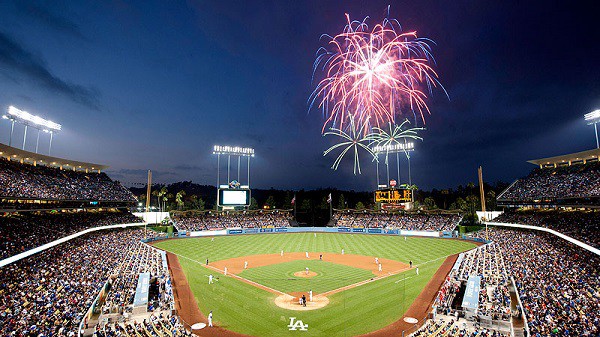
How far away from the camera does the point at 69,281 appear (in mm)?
25094

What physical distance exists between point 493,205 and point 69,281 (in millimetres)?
100016

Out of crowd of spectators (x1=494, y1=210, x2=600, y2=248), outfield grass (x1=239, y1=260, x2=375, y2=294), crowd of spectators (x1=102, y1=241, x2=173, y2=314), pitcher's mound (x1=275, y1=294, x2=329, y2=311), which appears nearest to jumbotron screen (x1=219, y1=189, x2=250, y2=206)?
crowd of spectators (x1=102, y1=241, x2=173, y2=314)

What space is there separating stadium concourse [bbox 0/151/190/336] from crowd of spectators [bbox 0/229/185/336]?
53 mm

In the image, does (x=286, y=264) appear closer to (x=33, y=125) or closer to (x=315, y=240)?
(x=315, y=240)

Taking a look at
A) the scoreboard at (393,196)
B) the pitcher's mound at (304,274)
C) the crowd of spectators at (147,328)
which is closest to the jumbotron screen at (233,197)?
the scoreboard at (393,196)

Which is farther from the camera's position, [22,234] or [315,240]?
[315,240]

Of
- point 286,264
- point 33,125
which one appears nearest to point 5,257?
point 286,264

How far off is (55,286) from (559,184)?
61458 millimetres

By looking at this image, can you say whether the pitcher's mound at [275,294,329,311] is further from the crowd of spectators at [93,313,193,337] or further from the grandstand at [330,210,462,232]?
the grandstand at [330,210,462,232]

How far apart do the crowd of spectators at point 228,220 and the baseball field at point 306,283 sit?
46.8ft

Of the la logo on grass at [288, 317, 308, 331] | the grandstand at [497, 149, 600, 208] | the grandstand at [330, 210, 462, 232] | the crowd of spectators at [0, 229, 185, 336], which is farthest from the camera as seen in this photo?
the grandstand at [330, 210, 462, 232]

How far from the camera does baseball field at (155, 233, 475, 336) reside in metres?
20.1

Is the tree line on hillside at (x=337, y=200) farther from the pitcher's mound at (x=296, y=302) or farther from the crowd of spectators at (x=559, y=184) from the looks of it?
the pitcher's mound at (x=296, y=302)

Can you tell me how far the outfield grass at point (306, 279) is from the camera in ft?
89.7
